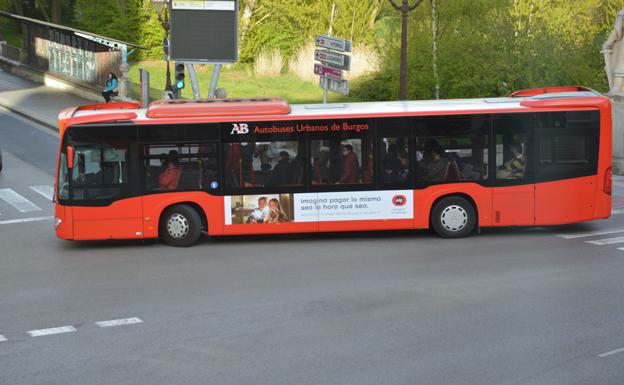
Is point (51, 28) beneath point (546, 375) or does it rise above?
above

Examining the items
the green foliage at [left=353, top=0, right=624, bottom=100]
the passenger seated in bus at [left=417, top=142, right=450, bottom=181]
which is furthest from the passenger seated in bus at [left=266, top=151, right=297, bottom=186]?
the green foliage at [left=353, top=0, right=624, bottom=100]

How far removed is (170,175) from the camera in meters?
18.3

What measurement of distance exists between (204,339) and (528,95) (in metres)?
10.1

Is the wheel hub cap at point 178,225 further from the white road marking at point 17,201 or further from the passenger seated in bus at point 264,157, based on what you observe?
the white road marking at point 17,201

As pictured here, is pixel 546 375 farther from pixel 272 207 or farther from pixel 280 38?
pixel 280 38

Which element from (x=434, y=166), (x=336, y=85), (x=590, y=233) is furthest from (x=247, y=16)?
(x=590, y=233)

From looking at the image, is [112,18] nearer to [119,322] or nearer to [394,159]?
[394,159]

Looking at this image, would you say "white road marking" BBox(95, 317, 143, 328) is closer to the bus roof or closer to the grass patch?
the bus roof

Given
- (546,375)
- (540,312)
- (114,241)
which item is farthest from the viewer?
(114,241)

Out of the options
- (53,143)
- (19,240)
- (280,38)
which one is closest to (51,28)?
(280,38)

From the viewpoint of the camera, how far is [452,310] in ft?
41.8

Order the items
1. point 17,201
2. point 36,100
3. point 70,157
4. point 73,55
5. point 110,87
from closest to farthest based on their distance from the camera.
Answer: point 70,157, point 17,201, point 110,87, point 36,100, point 73,55

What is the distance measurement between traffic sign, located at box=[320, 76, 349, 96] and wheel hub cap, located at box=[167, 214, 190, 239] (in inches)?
412

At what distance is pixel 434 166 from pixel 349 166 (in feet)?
5.19
